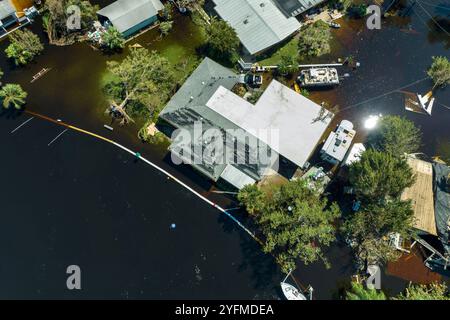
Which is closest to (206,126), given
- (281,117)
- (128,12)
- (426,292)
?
(281,117)

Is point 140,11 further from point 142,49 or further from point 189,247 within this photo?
point 189,247

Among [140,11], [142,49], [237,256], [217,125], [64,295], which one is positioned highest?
[140,11]

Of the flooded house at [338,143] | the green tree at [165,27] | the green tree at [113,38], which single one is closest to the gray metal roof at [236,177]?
the flooded house at [338,143]

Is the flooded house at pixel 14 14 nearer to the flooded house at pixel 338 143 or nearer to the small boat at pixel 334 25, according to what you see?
the small boat at pixel 334 25

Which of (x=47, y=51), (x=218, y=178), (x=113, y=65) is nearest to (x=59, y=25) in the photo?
(x=47, y=51)

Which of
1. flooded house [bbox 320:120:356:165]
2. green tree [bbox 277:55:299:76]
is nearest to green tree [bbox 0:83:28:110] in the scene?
green tree [bbox 277:55:299:76]

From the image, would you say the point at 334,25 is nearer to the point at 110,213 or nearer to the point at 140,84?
the point at 140,84
